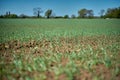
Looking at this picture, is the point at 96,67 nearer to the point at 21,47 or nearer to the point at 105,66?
the point at 105,66

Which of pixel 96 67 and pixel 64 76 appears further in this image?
pixel 96 67

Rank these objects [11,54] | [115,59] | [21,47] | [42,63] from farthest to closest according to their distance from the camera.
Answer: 1. [21,47]
2. [11,54]
3. [115,59]
4. [42,63]

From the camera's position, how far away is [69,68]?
21.4 ft

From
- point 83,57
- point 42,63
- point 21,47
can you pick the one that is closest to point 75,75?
point 42,63

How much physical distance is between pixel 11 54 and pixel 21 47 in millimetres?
1821

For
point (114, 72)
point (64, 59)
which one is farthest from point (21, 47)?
point (114, 72)

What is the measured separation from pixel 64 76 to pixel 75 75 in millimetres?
362

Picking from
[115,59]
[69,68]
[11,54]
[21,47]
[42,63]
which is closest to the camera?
[69,68]

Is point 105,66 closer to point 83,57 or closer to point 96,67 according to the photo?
point 96,67

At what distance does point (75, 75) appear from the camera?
20.0 feet

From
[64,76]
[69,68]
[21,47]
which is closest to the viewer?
[64,76]

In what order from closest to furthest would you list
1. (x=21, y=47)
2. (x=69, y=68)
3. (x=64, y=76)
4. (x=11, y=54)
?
(x=64, y=76)
(x=69, y=68)
(x=11, y=54)
(x=21, y=47)

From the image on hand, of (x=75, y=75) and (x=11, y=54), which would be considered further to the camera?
(x=11, y=54)

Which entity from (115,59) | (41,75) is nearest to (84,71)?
(41,75)
